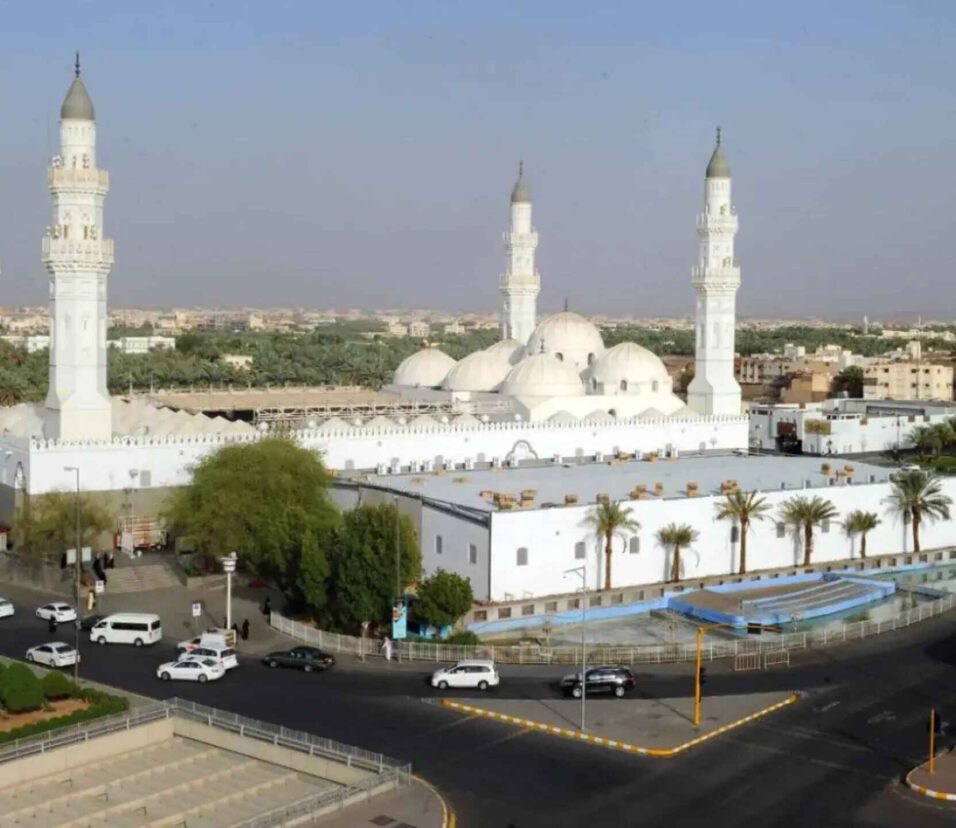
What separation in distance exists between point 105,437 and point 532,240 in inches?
1054

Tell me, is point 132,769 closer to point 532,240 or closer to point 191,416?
point 191,416

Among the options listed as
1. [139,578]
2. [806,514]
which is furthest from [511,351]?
[139,578]

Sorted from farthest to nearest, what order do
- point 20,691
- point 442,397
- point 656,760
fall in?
point 442,397
point 20,691
point 656,760

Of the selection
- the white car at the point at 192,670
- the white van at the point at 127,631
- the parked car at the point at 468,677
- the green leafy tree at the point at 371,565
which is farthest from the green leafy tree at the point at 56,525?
the parked car at the point at 468,677

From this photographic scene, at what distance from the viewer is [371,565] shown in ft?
92.1

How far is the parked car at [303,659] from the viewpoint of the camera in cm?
2570

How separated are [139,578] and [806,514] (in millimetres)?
17295

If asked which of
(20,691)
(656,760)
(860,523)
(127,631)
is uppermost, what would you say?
(860,523)

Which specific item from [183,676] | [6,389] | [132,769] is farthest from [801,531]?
[6,389]

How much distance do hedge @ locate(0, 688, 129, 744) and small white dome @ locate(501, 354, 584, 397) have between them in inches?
1137

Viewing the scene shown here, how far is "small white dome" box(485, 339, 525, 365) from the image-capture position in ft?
182

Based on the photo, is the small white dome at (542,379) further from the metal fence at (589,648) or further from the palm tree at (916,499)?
the metal fence at (589,648)

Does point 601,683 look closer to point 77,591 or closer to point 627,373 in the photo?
point 77,591

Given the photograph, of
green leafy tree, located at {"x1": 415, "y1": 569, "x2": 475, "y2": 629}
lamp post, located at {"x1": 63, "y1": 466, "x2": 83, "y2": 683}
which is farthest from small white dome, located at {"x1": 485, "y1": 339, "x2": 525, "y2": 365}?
green leafy tree, located at {"x1": 415, "y1": 569, "x2": 475, "y2": 629}
